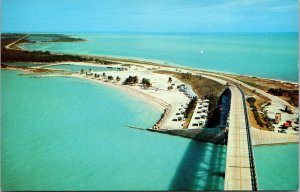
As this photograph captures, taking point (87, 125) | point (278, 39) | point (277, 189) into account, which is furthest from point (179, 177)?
point (278, 39)

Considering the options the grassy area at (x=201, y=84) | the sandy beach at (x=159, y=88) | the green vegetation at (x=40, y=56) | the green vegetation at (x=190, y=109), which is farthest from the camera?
the grassy area at (x=201, y=84)

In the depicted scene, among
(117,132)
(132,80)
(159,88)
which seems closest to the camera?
(117,132)

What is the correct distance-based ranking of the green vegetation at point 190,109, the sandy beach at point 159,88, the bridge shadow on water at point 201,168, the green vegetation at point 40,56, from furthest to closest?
the green vegetation at point 190,109 → the sandy beach at point 159,88 → the green vegetation at point 40,56 → the bridge shadow on water at point 201,168

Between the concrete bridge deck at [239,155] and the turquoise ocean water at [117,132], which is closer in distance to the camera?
the concrete bridge deck at [239,155]

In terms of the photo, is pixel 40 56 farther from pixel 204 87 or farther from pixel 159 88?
pixel 204 87

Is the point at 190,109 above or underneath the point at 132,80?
underneath

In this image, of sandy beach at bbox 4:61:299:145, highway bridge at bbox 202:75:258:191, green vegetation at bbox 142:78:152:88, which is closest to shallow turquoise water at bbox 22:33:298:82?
sandy beach at bbox 4:61:299:145

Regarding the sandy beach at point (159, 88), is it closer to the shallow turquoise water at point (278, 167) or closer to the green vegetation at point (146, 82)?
the green vegetation at point (146, 82)

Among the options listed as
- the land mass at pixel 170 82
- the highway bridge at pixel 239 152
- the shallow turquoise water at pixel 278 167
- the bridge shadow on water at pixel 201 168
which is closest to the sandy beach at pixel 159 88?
the land mass at pixel 170 82

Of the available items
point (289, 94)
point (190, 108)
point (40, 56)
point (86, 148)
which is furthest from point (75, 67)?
point (289, 94)
